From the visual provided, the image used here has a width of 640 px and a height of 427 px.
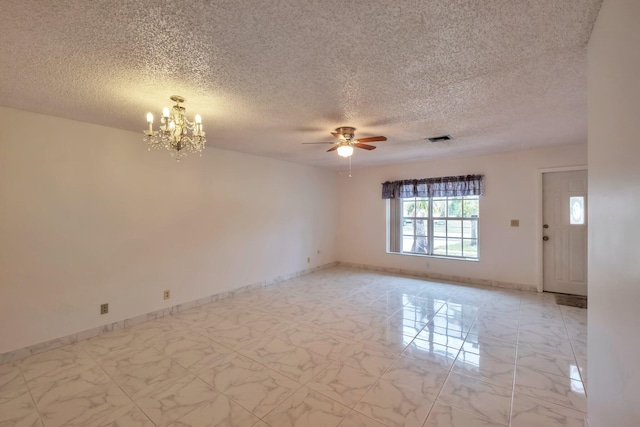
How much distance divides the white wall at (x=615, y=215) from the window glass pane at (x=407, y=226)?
4360 millimetres

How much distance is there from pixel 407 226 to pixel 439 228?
67 centimetres

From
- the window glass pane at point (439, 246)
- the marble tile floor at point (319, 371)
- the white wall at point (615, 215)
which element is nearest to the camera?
the white wall at point (615, 215)

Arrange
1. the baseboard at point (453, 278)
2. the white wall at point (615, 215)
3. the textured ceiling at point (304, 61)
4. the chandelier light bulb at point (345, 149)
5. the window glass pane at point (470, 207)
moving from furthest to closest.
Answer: the window glass pane at point (470, 207)
the baseboard at point (453, 278)
the chandelier light bulb at point (345, 149)
the textured ceiling at point (304, 61)
the white wall at point (615, 215)

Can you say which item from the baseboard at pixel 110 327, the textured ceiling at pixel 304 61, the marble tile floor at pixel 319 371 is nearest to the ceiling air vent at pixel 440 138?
the textured ceiling at pixel 304 61

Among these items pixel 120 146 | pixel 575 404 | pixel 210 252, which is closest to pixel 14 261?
pixel 120 146

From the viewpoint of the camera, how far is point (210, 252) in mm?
4172

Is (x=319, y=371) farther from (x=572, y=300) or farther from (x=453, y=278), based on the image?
(x=572, y=300)

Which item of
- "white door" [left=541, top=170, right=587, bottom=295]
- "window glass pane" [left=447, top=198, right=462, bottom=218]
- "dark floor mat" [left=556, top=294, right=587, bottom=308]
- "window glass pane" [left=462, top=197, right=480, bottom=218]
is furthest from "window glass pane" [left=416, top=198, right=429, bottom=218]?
"dark floor mat" [left=556, top=294, right=587, bottom=308]

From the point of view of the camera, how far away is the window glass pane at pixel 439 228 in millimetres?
5562

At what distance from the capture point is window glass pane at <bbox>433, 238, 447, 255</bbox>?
5.55 m

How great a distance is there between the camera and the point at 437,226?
565 centimetres

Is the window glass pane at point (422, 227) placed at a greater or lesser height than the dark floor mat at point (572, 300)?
greater

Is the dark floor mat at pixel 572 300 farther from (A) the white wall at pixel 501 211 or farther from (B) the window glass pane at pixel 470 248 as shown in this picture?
(B) the window glass pane at pixel 470 248

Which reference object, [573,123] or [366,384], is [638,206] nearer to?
[366,384]
